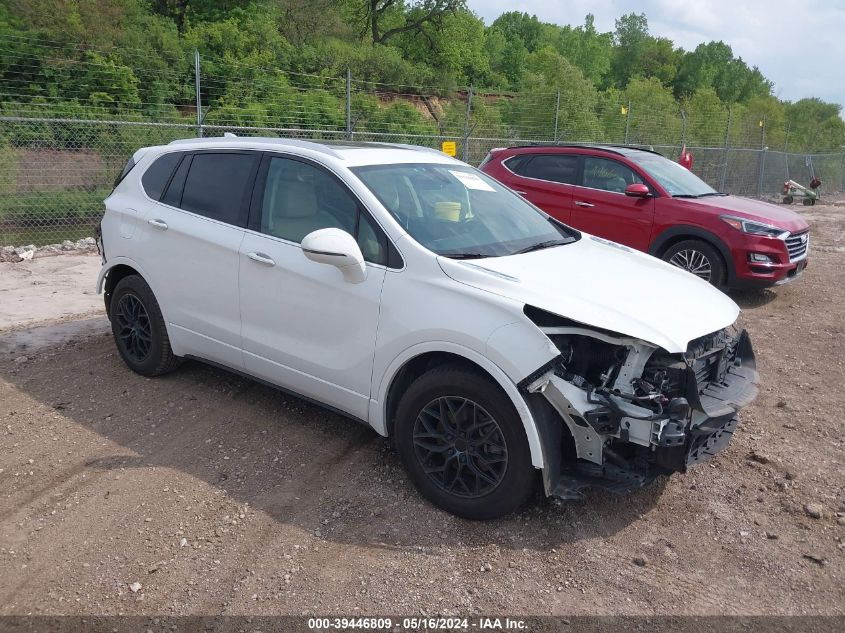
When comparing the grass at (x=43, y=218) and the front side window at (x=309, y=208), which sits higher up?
the front side window at (x=309, y=208)

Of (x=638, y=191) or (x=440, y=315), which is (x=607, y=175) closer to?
(x=638, y=191)

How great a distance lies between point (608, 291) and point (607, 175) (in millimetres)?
5741

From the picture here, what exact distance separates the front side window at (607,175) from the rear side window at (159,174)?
5556 mm

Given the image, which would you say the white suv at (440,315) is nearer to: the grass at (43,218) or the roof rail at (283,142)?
the roof rail at (283,142)

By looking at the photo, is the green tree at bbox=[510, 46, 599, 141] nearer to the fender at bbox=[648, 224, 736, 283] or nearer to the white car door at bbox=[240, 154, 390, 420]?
the fender at bbox=[648, 224, 736, 283]

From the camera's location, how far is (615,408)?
3.07 meters

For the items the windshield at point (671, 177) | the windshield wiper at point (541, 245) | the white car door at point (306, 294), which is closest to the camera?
the white car door at point (306, 294)

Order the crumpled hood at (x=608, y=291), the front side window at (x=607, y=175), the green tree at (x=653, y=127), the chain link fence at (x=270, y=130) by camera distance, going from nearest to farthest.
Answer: the crumpled hood at (x=608, y=291) < the front side window at (x=607, y=175) < the chain link fence at (x=270, y=130) < the green tree at (x=653, y=127)

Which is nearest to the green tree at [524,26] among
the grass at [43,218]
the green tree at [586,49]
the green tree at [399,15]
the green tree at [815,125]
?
the green tree at [586,49]

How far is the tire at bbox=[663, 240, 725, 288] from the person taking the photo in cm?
805

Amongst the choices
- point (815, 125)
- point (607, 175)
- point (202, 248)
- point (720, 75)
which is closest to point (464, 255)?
point (202, 248)

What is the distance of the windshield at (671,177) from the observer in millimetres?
8570

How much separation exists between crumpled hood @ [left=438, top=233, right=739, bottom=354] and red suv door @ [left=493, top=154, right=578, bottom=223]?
196 inches

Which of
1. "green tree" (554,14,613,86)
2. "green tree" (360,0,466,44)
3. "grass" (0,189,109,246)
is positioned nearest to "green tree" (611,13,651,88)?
"green tree" (554,14,613,86)
